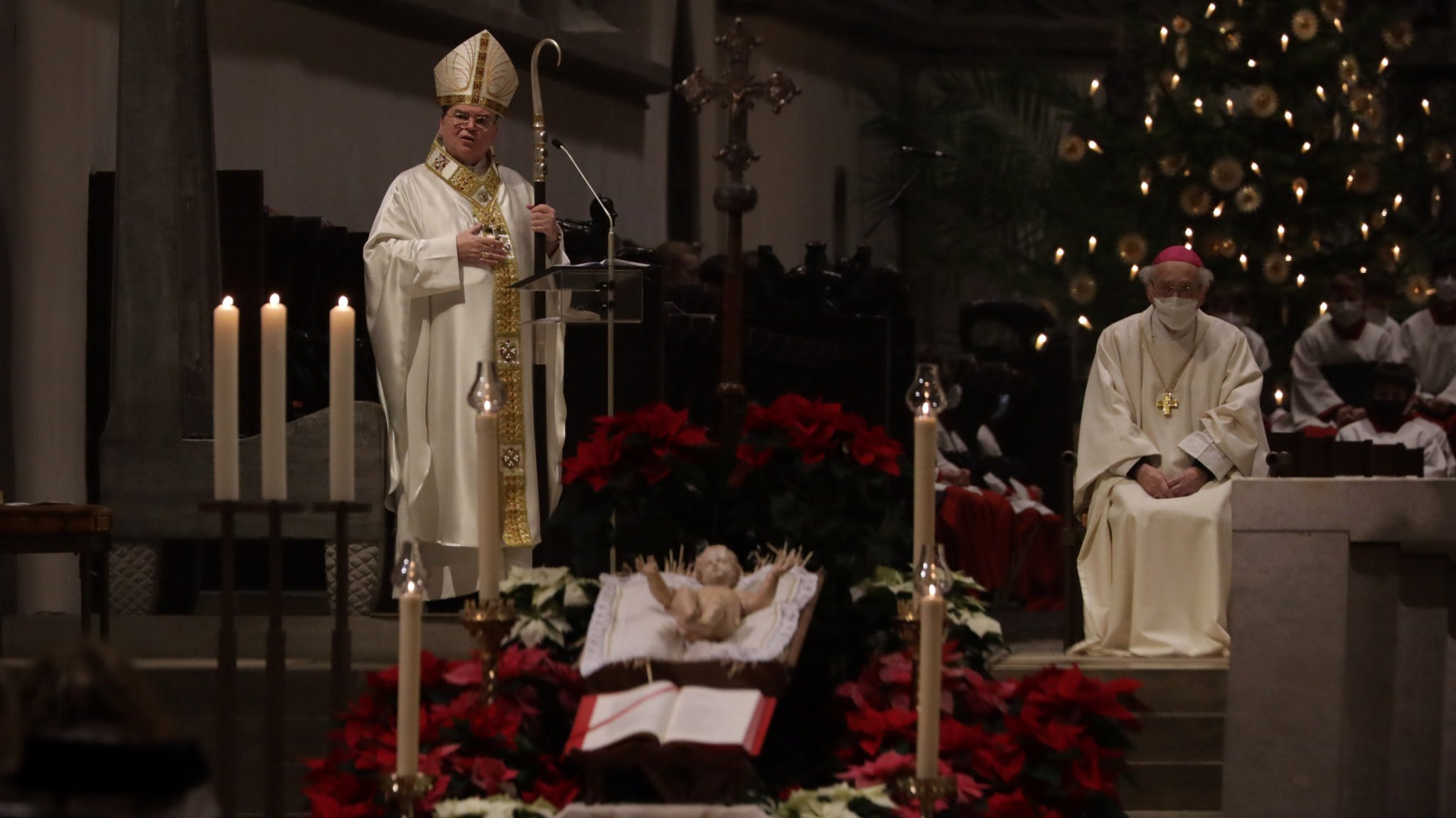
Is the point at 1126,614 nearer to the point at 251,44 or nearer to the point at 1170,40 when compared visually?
the point at 251,44

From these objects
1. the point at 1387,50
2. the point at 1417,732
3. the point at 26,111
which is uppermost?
the point at 1387,50

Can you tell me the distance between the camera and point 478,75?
7.40 meters

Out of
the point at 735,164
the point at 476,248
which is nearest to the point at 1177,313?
the point at 735,164

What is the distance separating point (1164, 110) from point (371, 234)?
868 cm

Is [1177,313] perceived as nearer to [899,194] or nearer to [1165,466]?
[1165,466]

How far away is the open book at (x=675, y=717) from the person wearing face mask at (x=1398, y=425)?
22.5 feet

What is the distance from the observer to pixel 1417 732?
5680 millimetres

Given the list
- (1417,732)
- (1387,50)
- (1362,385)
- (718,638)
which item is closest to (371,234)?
(718,638)

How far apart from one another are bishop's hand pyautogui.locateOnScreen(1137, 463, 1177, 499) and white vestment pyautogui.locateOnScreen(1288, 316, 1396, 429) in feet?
18.9

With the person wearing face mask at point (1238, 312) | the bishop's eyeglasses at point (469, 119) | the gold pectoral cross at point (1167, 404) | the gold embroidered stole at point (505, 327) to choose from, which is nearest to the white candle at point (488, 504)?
the gold embroidered stole at point (505, 327)

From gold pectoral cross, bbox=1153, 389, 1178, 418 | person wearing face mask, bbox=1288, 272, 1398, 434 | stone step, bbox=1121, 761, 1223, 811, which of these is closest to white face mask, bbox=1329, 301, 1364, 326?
person wearing face mask, bbox=1288, 272, 1398, 434

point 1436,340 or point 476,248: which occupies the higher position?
point 476,248

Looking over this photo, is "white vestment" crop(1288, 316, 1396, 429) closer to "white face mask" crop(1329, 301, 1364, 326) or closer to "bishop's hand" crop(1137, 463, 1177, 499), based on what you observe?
"white face mask" crop(1329, 301, 1364, 326)

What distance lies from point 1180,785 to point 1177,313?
2.26 meters
